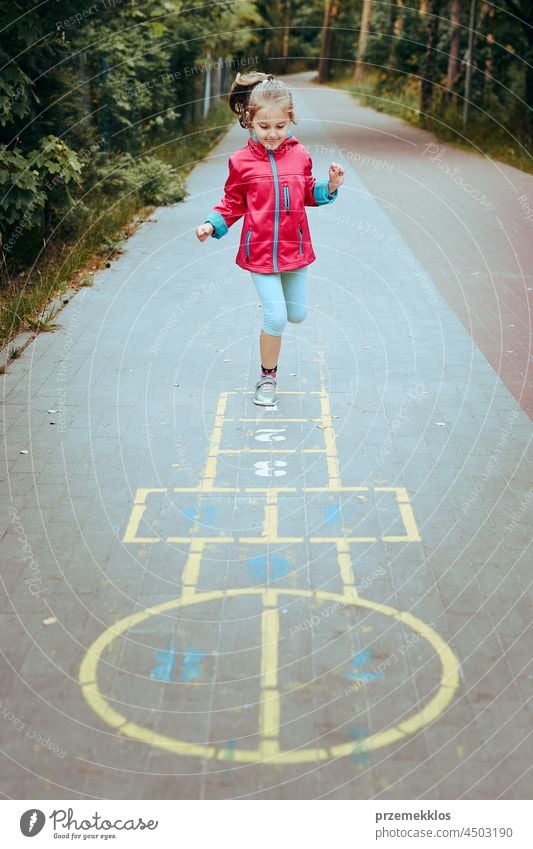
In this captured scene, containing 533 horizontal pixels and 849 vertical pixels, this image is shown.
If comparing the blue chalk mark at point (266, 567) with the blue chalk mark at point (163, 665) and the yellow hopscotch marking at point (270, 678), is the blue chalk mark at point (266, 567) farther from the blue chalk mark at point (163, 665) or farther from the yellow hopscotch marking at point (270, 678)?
the blue chalk mark at point (163, 665)

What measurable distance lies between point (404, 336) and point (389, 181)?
35.7ft

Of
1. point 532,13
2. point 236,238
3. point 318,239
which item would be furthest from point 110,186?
point 532,13

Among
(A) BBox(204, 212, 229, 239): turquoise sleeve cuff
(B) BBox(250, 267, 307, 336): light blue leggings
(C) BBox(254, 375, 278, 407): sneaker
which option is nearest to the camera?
(A) BBox(204, 212, 229, 239): turquoise sleeve cuff

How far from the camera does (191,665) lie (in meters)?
4.01

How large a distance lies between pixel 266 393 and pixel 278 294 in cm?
74

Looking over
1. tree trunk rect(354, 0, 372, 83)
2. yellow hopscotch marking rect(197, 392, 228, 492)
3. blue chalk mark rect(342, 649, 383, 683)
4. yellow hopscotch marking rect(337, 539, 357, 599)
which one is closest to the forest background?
yellow hopscotch marking rect(197, 392, 228, 492)

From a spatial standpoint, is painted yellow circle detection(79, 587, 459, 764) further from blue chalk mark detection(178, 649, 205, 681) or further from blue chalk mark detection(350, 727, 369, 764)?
blue chalk mark detection(178, 649, 205, 681)

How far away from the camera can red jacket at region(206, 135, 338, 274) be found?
660cm

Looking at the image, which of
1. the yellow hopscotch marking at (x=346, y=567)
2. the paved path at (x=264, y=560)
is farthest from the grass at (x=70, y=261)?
the yellow hopscotch marking at (x=346, y=567)

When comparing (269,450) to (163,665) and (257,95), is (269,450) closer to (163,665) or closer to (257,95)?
(257,95)

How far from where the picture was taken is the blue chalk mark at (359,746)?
3448 mm

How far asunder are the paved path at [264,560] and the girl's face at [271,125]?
1.89 metres

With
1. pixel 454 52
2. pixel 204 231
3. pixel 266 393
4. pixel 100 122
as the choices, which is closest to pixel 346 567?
pixel 266 393

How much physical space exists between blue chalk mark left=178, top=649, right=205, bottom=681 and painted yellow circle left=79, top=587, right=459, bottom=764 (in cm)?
33
